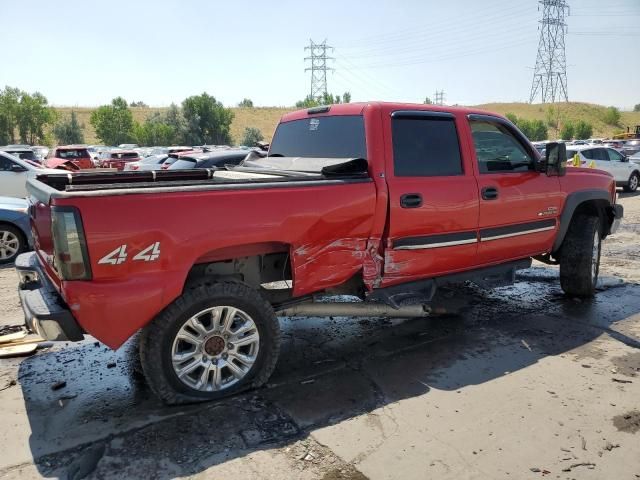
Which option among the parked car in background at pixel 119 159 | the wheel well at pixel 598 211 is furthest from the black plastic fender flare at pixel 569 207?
the parked car in background at pixel 119 159

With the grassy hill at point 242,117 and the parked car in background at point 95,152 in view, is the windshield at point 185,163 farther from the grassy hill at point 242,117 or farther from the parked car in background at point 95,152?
the grassy hill at point 242,117

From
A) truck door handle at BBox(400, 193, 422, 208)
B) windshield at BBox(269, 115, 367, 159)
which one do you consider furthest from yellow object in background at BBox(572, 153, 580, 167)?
truck door handle at BBox(400, 193, 422, 208)

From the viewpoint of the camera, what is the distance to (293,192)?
138 inches

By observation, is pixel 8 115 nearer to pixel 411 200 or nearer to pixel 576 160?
pixel 576 160

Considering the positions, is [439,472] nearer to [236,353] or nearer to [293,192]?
[236,353]

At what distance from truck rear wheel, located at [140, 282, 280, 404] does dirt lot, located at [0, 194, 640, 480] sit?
141mm

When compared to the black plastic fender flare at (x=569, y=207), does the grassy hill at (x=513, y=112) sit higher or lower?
higher

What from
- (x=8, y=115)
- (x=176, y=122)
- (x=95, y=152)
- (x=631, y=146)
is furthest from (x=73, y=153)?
(x=176, y=122)

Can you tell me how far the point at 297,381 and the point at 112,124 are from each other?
68.7 meters

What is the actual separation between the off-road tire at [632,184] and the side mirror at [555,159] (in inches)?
648

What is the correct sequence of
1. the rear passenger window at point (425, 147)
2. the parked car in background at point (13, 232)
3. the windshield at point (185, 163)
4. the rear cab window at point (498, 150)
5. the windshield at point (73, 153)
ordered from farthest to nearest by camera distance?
the windshield at point (73, 153)
the windshield at point (185, 163)
the parked car in background at point (13, 232)
the rear cab window at point (498, 150)
the rear passenger window at point (425, 147)

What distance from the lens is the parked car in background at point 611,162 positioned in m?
18.0

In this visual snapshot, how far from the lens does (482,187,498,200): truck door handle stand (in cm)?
455

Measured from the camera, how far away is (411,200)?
406 centimetres
